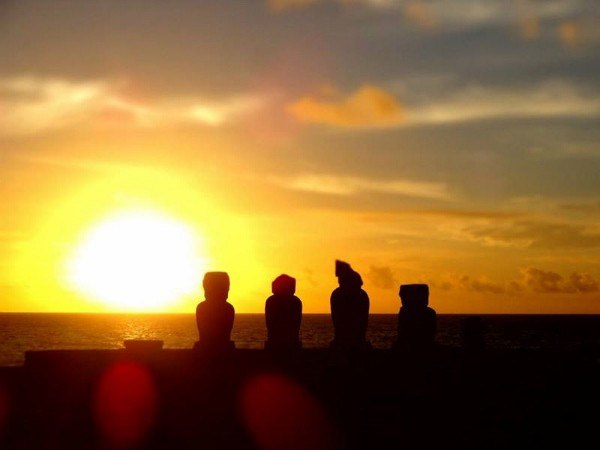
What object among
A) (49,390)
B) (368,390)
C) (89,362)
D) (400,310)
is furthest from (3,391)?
(400,310)

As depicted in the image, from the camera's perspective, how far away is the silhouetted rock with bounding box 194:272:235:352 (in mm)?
27062

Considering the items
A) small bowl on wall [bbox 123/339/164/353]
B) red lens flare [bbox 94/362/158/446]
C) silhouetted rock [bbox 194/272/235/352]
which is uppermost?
silhouetted rock [bbox 194/272/235/352]

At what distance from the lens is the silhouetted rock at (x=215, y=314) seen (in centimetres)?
2706

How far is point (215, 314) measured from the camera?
1069 inches

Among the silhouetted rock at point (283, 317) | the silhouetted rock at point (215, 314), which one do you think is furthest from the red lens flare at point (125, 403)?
the silhouetted rock at point (283, 317)

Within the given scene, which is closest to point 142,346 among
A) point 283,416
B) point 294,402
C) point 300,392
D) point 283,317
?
point 283,317

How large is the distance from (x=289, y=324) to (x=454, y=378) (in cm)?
653

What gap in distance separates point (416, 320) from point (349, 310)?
2.64 m

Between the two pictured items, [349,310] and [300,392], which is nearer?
[300,392]

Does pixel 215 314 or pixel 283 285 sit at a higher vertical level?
pixel 283 285

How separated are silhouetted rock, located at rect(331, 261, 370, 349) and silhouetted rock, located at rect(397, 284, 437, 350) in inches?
67.1

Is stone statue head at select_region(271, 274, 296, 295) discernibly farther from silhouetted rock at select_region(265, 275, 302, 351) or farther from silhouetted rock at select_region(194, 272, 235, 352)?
silhouetted rock at select_region(194, 272, 235, 352)

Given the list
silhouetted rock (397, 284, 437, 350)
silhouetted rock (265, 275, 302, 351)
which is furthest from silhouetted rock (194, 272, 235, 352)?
silhouetted rock (397, 284, 437, 350)

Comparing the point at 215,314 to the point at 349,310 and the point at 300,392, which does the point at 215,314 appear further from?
the point at 300,392
